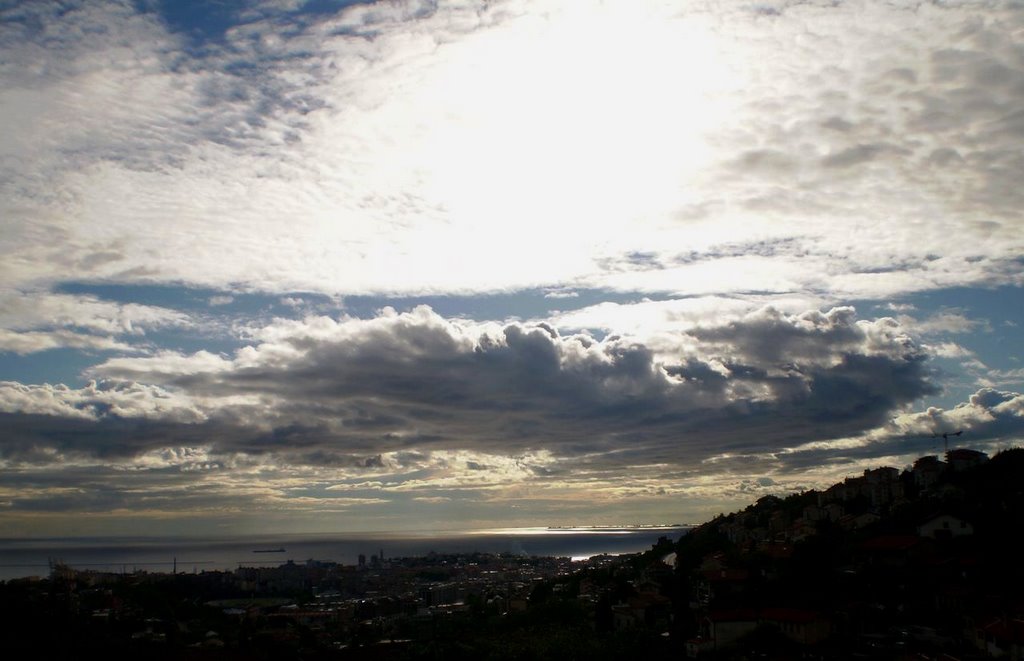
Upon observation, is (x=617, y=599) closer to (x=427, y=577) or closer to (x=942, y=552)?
(x=942, y=552)

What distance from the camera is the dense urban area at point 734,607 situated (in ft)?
132

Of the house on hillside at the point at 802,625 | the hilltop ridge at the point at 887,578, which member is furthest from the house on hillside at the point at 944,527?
the house on hillside at the point at 802,625

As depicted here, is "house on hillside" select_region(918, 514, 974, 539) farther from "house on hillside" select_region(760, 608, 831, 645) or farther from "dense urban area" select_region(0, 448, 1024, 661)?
"house on hillside" select_region(760, 608, 831, 645)

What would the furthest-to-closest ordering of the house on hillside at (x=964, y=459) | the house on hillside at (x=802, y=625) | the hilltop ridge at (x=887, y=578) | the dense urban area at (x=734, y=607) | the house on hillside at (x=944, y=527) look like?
the house on hillside at (x=964, y=459)
the house on hillside at (x=944, y=527)
the dense urban area at (x=734, y=607)
the house on hillside at (x=802, y=625)
the hilltop ridge at (x=887, y=578)

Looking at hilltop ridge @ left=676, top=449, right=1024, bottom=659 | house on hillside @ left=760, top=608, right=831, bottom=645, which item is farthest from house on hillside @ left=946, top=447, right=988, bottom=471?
house on hillside @ left=760, top=608, right=831, bottom=645

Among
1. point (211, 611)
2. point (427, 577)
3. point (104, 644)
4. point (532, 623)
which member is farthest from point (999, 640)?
point (427, 577)

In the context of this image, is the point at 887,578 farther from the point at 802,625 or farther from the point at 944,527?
the point at 944,527

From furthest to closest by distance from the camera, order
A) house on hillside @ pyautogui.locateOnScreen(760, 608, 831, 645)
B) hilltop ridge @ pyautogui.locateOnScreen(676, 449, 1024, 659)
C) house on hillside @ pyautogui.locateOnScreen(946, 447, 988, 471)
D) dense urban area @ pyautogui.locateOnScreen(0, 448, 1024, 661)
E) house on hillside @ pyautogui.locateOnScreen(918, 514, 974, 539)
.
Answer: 1. house on hillside @ pyautogui.locateOnScreen(946, 447, 988, 471)
2. house on hillside @ pyautogui.locateOnScreen(918, 514, 974, 539)
3. dense urban area @ pyautogui.locateOnScreen(0, 448, 1024, 661)
4. house on hillside @ pyautogui.locateOnScreen(760, 608, 831, 645)
5. hilltop ridge @ pyautogui.locateOnScreen(676, 449, 1024, 659)

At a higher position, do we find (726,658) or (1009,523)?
(1009,523)

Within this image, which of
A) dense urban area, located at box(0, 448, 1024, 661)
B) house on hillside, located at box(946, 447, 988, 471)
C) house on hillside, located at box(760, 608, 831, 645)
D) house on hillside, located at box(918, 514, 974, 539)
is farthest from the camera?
house on hillside, located at box(946, 447, 988, 471)

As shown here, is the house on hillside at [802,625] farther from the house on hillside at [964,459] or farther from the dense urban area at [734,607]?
the house on hillside at [964,459]

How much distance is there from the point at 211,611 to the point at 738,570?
45.7m

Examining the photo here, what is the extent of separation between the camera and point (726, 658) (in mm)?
39250

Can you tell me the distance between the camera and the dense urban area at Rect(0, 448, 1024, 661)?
40.3m
